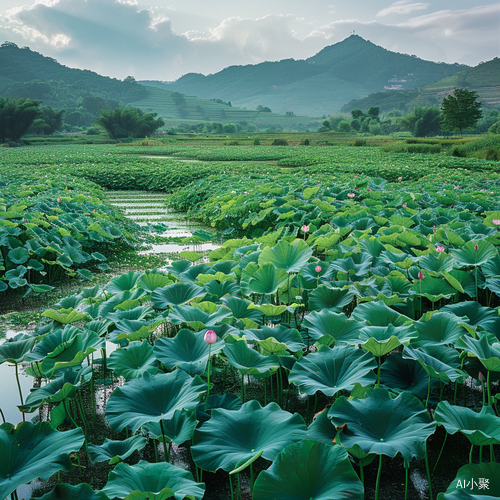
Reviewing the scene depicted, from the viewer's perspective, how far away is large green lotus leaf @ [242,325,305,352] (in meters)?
1.68

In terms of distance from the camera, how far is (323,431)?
123 cm

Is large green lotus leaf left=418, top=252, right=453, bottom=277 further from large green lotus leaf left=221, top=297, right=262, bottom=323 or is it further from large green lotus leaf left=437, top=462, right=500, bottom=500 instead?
large green lotus leaf left=437, top=462, right=500, bottom=500

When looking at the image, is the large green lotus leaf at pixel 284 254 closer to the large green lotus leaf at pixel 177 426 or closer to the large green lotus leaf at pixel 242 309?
the large green lotus leaf at pixel 242 309

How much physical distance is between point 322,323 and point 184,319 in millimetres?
653

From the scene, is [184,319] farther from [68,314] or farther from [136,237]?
[136,237]

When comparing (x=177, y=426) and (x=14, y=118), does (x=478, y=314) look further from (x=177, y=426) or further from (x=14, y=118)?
(x=14, y=118)

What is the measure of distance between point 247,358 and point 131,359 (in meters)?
0.50

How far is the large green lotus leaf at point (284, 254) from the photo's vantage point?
7.63ft

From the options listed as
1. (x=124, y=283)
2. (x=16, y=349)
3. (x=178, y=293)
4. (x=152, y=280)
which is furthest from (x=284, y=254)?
(x=16, y=349)

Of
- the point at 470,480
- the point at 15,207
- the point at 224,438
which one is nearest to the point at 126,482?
the point at 224,438

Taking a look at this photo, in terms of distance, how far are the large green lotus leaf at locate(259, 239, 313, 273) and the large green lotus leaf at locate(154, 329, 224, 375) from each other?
2.70ft

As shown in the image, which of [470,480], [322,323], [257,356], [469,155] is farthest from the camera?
[469,155]

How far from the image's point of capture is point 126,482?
1.04m

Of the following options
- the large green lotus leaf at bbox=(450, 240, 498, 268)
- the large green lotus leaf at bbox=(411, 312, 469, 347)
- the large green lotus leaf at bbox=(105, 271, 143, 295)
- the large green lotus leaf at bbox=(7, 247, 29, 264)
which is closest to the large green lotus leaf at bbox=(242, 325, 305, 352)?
the large green lotus leaf at bbox=(411, 312, 469, 347)
